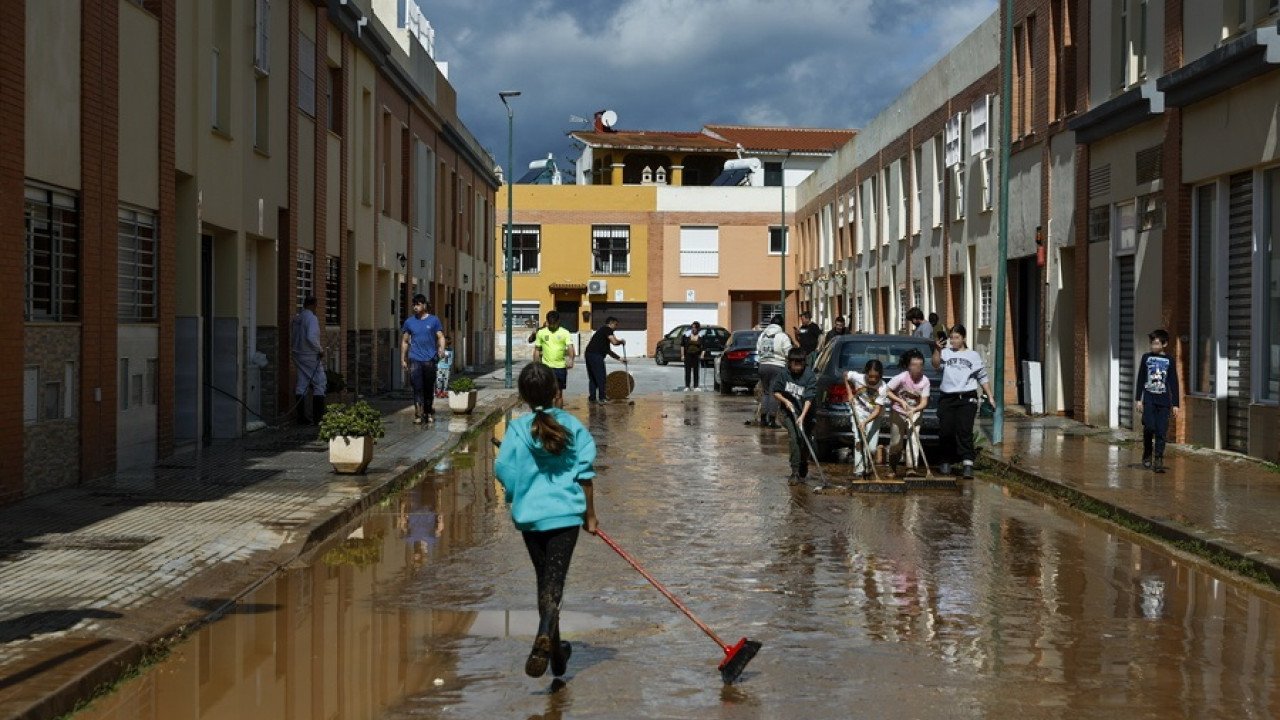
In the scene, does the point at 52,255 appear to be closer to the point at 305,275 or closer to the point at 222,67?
the point at 222,67

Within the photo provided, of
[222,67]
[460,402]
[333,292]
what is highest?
[222,67]

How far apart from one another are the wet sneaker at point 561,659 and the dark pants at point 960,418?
10593 mm

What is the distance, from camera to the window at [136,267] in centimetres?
1571

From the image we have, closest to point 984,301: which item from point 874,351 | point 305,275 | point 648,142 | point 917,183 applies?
point 917,183

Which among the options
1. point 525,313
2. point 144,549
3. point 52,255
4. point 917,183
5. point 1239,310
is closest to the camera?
point 144,549

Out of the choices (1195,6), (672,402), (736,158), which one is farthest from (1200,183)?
(736,158)

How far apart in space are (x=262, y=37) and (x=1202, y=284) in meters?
12.4

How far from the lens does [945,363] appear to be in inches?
671

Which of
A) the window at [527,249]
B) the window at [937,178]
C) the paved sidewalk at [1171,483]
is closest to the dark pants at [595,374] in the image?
the window at [937,178]

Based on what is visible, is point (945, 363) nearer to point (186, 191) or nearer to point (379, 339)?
point (186, 191)

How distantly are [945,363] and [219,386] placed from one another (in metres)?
8.90

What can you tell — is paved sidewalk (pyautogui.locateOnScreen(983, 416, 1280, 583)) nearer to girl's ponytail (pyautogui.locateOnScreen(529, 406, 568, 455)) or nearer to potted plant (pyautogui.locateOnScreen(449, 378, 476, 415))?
girl's ponytail (pyautogui.locateOnScreen(529, 406, 568, 455))

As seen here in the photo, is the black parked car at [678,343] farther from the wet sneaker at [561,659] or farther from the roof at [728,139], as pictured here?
the wet sneaker at [561,659]

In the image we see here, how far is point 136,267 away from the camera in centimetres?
1611
